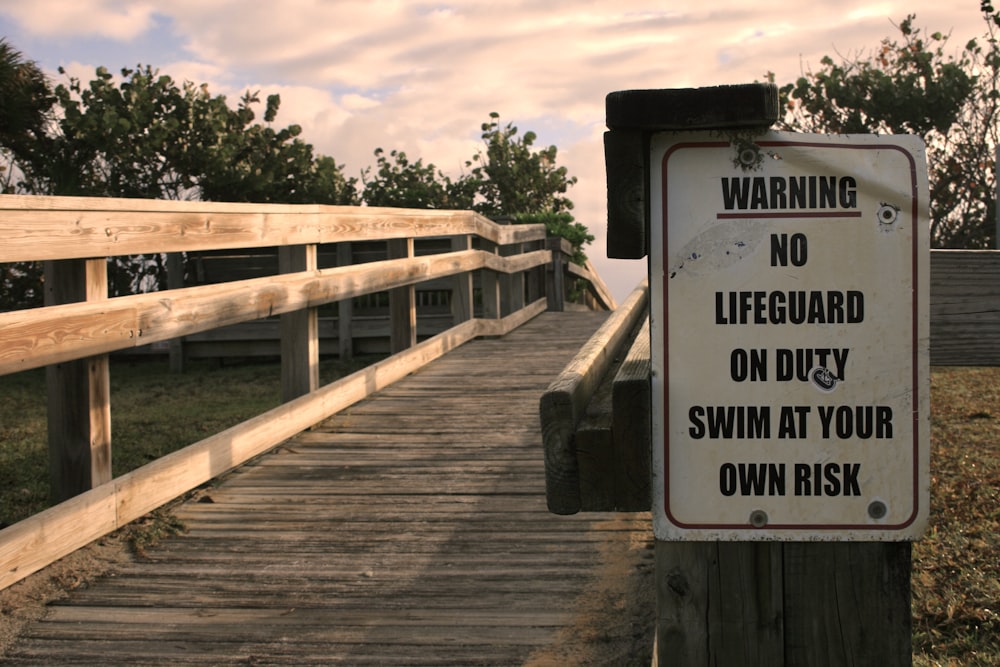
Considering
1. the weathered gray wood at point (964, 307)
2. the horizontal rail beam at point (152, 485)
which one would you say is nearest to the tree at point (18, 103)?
the horizontal rail beam at point (152, 485)

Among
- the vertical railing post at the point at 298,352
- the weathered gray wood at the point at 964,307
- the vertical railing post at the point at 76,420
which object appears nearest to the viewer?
the weathered gray wood at the point at 964,307

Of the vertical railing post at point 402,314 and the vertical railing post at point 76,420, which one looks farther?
the vertical railing post at point 402,314

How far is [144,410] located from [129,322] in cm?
664

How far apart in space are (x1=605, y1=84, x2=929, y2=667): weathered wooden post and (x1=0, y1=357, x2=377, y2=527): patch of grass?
16.3ft

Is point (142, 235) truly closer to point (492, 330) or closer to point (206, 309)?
point (206, 309)

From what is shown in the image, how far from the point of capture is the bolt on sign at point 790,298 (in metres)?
1.73

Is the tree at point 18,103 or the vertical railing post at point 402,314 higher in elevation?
the tree at point 18,103

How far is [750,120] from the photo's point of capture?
1693 millimetres

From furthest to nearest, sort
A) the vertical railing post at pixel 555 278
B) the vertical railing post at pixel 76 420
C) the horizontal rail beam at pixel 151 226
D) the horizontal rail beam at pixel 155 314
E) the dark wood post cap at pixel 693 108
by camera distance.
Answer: the vertical railing post at pixel 555 278, the vertical railing post at pixel 76 420, the horizontal rail beam at pixel 151 226, the horizontal rail beam at pixel 155 314, the dark wood post cap at pixel 693 108

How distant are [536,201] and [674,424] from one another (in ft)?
56.5

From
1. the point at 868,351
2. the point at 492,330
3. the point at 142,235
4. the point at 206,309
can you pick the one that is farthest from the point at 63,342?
the point at 492,330

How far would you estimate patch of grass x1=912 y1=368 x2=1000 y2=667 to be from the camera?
3.91 meters

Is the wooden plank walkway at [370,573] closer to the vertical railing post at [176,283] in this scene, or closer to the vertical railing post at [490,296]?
the vertical railing post at [490,296]

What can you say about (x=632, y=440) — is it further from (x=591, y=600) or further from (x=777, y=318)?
(x=591, y=600)
